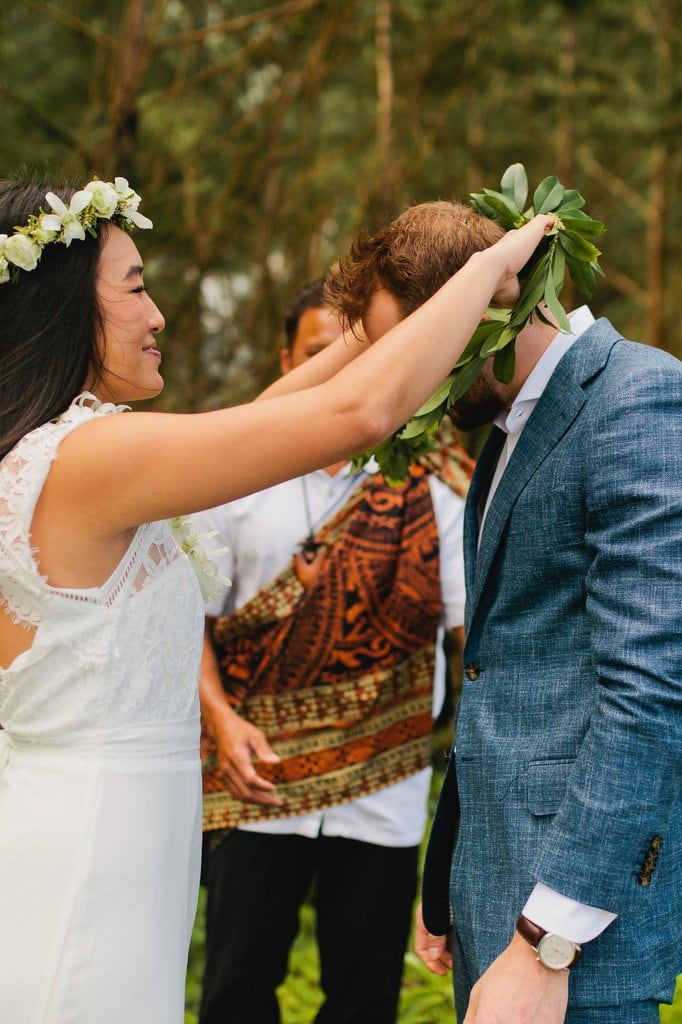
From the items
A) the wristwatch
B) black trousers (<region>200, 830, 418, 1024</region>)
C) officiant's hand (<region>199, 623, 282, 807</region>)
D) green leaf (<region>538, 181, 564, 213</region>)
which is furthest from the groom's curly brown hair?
black trousers (<region>200, 830, 418, 1024</region>)

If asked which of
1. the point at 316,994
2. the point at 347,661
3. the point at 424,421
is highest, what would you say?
the point at 424,421

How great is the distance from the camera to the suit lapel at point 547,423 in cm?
181

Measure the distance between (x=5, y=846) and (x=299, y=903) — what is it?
1.42 meters

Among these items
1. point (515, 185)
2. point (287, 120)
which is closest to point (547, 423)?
point (515, 185)

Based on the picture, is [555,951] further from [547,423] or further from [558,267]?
[558,267]

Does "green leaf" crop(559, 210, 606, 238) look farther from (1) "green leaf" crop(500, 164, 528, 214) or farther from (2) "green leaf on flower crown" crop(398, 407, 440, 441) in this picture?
(2) "green leaf on flower crown" crop(398, 407, 440, 441)

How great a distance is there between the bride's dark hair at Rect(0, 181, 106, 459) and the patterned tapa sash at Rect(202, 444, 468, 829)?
4.26 feet

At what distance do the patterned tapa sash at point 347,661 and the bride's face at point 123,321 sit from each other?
1.19m

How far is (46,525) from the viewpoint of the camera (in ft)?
5.87

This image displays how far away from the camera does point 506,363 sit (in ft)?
6.30

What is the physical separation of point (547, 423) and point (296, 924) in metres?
1.90

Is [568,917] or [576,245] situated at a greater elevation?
[576,245]

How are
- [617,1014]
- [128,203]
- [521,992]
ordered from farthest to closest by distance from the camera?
[128,203] < [617,1014] < [521,992]

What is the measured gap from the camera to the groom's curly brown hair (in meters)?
2.01
